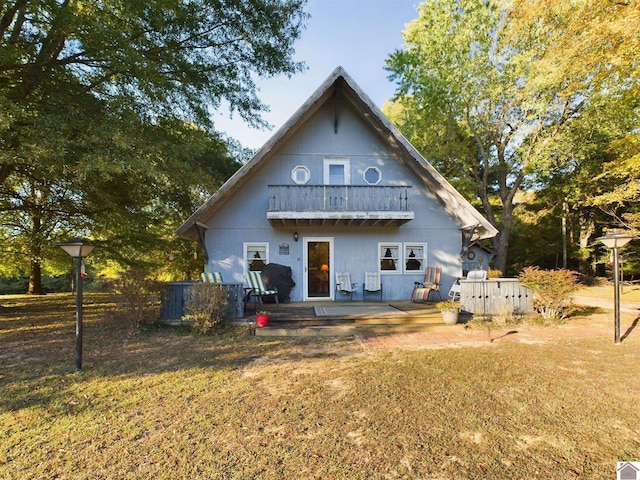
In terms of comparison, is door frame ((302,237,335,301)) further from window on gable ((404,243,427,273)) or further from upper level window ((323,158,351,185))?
window on gable ((404,243,427,273))

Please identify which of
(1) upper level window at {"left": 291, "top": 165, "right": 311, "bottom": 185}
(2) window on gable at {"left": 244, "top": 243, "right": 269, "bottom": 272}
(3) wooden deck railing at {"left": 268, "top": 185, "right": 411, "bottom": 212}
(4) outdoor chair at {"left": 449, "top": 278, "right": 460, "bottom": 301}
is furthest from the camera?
(1) upper level window at {"left": 291, "top": 165, "right": 311, "bottom": 185}

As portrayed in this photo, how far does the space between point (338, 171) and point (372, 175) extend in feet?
3.88

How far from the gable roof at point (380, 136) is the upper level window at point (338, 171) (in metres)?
1.49

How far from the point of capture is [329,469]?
2666 mm

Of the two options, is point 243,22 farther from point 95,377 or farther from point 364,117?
point 95,377

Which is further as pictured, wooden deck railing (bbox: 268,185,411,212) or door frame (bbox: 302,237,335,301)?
door frame (bbox: 302,237,335,301)

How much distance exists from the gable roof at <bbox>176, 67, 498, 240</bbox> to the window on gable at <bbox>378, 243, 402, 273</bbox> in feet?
7.33

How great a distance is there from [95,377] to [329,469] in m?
3.92

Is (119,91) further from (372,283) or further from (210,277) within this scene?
(372,283)

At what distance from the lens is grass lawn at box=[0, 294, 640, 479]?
2738 millimetres

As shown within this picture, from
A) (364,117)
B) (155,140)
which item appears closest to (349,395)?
(155,140)

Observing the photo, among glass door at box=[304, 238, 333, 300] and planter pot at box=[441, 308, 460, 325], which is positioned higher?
glass door at box=[304, 238, 333, 300]

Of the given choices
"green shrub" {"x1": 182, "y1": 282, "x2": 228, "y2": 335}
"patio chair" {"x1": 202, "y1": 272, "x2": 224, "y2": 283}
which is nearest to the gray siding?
"patio chair" {"x1": 202, "y1": 272, "x2": 224, "y2": 283}

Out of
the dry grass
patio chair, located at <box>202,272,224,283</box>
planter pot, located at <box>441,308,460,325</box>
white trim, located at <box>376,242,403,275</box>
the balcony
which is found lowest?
the dry grass
